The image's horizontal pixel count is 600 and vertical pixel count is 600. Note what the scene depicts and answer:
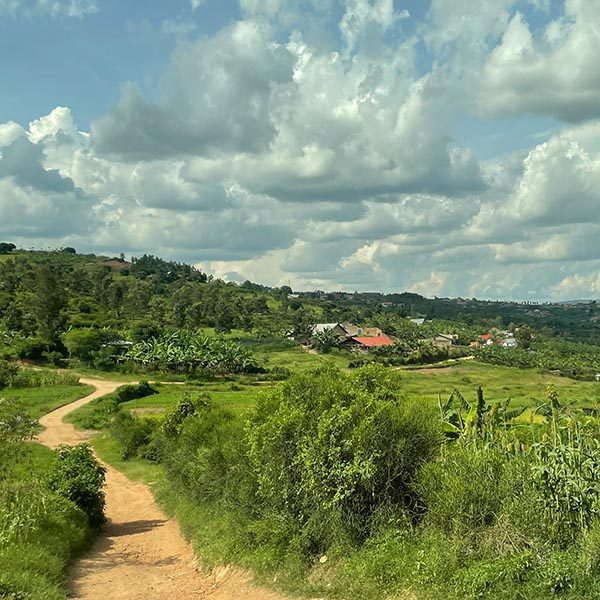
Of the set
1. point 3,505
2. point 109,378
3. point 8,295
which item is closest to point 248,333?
point 8,295

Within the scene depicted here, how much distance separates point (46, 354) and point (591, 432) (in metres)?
78.1

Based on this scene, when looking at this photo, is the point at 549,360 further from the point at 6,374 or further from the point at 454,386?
the point at 6,374

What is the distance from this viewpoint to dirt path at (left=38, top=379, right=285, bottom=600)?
15.4 meters

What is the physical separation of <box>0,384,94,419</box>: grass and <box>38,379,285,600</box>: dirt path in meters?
29.3

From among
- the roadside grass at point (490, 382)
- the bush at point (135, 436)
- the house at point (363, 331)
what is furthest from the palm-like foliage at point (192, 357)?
the house at point (363, 331)

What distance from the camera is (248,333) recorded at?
13088cm

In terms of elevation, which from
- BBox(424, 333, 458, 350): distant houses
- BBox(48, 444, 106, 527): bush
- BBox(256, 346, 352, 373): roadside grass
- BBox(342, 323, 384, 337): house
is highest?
BBox(342, 323, 384, 337): house

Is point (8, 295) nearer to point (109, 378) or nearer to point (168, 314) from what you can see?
point (168, 314)

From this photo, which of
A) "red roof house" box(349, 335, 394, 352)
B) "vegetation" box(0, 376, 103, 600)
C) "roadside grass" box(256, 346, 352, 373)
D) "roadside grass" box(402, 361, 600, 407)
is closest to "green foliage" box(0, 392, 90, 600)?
"vegetation" box(0, 376, 103, 600)

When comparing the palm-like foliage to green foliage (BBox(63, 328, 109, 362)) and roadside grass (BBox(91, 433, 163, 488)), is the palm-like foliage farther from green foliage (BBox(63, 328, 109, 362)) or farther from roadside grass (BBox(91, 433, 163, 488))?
roadside grass (BBox(91, 433, 163, 488))

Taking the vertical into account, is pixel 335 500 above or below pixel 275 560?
above

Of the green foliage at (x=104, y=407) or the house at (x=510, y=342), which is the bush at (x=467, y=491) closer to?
the green foliage at (x=104, y=407)

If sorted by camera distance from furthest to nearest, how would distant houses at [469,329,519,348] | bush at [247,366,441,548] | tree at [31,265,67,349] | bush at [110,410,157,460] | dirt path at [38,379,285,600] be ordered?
distant houses at [469,329,519,348], tree at [31,265,67,349], bush at [110,410,157,460], dirt path at [38,379,285,600], bush at [247,366,441,548]

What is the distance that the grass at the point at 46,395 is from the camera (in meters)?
55.4
